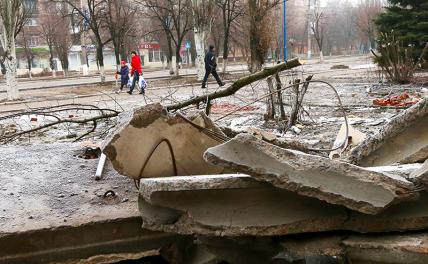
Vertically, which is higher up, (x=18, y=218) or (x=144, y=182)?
(x=144, y=182)

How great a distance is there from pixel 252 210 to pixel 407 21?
1961cm

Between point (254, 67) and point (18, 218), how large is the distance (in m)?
19.7

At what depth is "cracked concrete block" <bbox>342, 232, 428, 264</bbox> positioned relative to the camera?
2156mm

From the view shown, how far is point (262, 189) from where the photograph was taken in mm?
2387

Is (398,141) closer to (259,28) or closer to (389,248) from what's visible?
(389,248)

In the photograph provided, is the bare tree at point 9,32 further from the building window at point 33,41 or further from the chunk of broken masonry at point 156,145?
the building window at point 33,41

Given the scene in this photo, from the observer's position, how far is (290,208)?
93.0 inches

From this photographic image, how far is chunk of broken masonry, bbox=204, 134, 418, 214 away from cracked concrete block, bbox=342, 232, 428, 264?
0.18 m

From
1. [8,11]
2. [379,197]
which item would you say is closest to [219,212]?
Result: [379,197]

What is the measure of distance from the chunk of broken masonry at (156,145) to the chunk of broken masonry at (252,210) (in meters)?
0.49

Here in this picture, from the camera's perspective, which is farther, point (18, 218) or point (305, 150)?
point (305, 150)

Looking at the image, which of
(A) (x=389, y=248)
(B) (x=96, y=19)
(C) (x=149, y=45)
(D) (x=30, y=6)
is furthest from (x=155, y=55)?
(A) (x=389, y=248)

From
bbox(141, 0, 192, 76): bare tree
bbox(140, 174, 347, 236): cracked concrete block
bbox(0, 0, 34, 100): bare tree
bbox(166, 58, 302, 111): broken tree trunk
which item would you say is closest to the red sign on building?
bbox(141, 0, 192, 76): bare tree

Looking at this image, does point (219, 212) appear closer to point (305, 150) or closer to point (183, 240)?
point (183, 240)
